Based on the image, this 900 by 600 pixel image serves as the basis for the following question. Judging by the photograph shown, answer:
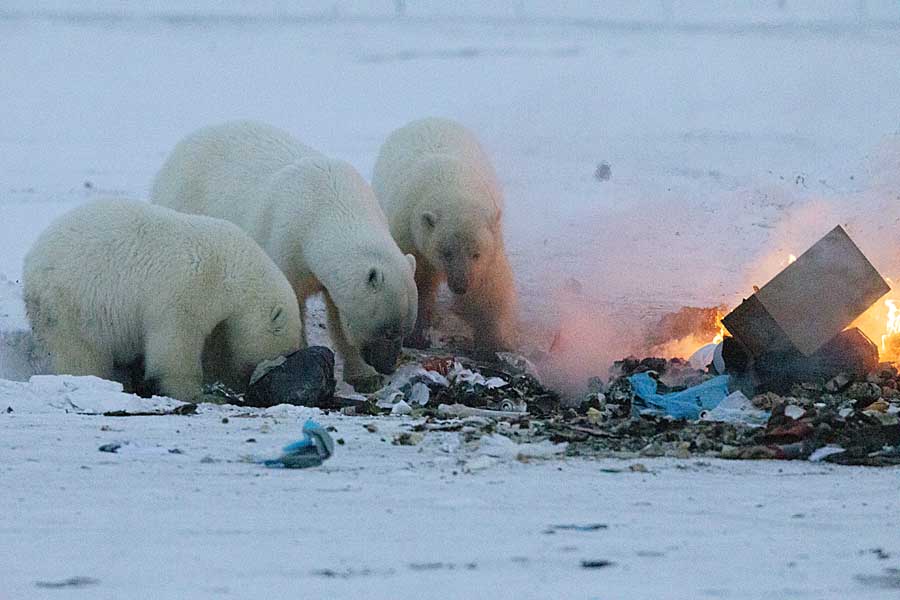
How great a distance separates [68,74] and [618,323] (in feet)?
37.1

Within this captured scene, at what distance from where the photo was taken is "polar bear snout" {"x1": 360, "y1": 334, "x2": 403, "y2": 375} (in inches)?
341

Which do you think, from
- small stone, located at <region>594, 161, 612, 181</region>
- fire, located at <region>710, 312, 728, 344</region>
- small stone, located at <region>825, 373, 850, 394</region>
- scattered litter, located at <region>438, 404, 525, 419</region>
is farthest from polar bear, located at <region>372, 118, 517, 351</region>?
small stone, located at <region>594, 161, 612, 181</region>

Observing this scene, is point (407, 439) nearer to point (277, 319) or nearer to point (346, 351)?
point (277, 319)

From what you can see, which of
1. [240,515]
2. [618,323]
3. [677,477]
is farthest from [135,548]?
[618,323]

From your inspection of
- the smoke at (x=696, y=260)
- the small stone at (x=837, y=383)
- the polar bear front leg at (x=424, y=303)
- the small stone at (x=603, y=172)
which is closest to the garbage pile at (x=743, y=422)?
the small stone at (x=837, y=383)

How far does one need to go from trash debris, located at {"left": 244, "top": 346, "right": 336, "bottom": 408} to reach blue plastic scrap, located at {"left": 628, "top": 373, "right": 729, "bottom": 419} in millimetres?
1532

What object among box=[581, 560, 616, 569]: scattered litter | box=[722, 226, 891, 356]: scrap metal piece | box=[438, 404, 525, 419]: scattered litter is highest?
box=[722, 226, 891, 356]: scrap metal piece

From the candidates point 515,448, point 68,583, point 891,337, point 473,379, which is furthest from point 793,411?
point 68,583

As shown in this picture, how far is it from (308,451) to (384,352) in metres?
3.32

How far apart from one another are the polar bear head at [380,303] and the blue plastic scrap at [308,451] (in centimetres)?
309

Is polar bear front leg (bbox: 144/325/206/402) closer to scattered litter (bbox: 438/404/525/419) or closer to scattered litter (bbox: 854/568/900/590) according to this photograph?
scattered litter (bbox: 438/404/525/419)

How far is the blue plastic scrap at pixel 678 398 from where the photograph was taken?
688 centimetres

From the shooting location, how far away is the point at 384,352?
28.5 feet

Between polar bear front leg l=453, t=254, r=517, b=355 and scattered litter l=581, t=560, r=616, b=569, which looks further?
polar bear front leg l=453, t=254, r=517, b=355
